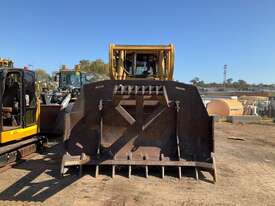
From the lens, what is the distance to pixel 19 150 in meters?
7.86

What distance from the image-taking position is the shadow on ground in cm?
541

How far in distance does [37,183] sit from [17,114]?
2275 mm

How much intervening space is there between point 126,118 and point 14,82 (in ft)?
9.97

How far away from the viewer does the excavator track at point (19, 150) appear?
7.11 m

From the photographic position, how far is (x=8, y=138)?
281 inches

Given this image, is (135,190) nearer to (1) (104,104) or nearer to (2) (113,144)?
(2) (113,144)

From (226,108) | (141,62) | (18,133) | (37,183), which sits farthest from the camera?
(226,108)

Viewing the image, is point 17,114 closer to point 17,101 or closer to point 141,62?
point 17,101

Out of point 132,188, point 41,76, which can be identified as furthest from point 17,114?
point 41,76

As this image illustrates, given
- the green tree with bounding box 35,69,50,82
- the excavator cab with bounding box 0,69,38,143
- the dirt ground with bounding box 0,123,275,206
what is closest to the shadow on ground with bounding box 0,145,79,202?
the dirt ground with bounding box 0,123,275,206

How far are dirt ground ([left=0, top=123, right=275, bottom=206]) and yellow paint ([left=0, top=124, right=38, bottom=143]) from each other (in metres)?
0.65

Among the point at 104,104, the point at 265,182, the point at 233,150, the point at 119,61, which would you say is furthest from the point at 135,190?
the point at 233,150

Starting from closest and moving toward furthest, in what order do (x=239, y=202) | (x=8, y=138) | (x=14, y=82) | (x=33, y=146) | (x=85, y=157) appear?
1. (x=239, y=202)
2. (x=85, y=157)
3. (x=8, y=138)
4. (x=14, y=82)
5. (x=33, y=146)

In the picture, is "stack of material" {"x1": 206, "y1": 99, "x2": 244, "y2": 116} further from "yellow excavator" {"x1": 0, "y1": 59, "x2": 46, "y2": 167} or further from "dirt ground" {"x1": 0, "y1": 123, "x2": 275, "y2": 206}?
"yellow excavator" {"x1": 0, "y1": 59, "x2": 46, "y2": 167}
